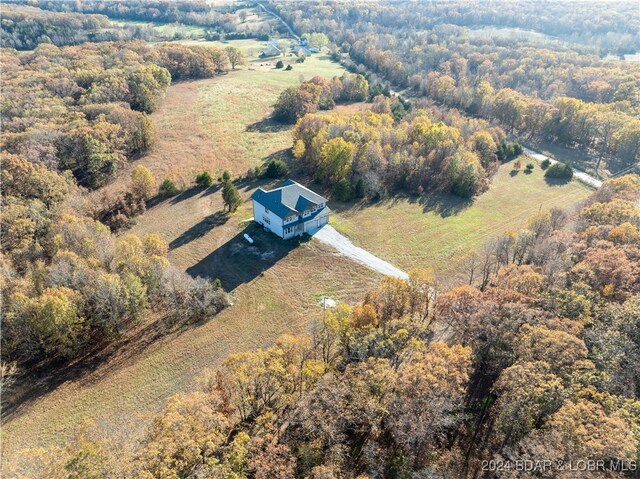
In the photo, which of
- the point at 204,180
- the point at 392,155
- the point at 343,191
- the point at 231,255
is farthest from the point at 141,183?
the point at 392,155

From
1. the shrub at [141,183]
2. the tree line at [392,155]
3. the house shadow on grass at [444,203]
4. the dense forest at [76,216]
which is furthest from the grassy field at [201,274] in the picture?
the house shadow on grass at [444,203]

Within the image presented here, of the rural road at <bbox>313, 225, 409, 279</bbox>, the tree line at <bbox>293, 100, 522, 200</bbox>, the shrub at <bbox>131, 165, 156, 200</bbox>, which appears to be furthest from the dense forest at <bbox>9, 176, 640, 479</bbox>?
the tree line at <bbox>293, 100, 522, 200</bbox>

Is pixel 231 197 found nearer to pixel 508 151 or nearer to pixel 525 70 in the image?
pixel 508 151

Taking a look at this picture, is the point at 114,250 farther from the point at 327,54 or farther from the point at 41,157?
the point at 327,54

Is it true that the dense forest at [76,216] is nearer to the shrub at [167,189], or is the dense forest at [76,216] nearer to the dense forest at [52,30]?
the shrub at [167,189]

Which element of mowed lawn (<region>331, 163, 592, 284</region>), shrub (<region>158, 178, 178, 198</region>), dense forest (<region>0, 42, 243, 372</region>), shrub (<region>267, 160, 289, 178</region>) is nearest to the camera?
dense forest (<region>0, 42, 243, 372</region>)

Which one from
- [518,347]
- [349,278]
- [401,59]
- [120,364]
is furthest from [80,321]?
[401,59]

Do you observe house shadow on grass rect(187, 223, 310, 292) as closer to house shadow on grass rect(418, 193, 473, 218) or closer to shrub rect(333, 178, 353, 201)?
shrub rect(333, 178, 353, 201)
